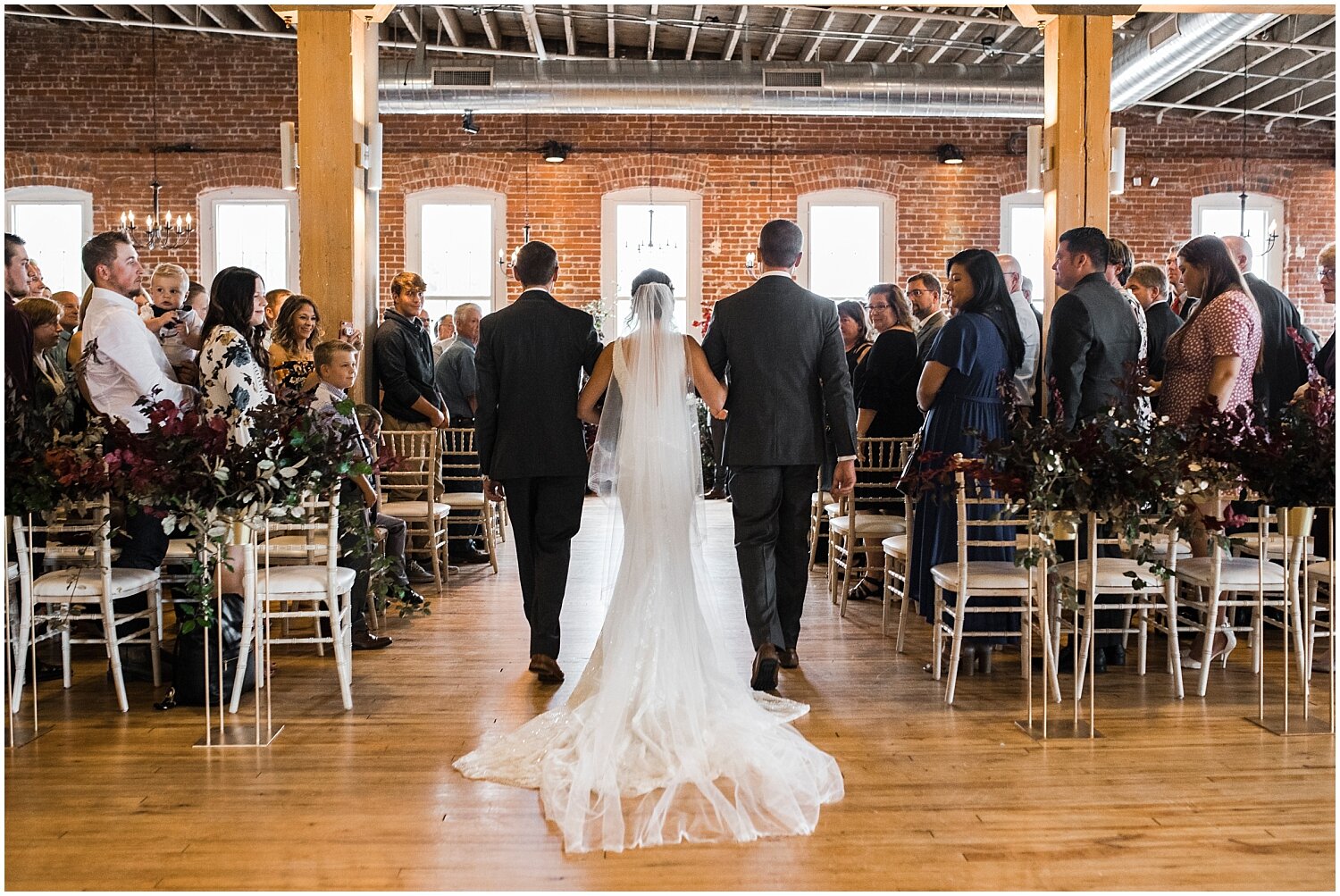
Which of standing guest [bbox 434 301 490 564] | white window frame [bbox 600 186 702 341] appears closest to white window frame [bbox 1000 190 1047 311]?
white window frame [bbox 600 186 702 341]

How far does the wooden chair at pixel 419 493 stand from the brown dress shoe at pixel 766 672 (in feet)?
9.12

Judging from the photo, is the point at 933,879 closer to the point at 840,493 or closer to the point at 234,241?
the point at 840,493

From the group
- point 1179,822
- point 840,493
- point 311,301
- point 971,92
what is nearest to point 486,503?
point 311,301

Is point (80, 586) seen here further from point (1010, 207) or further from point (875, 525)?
point (1010, 207)

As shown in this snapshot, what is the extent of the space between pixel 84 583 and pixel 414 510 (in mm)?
2625

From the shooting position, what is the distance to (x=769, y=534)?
4.82 metres

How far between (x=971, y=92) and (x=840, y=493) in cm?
766

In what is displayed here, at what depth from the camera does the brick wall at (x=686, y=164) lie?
12.7 m

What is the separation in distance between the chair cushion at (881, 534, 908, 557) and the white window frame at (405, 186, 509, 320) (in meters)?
8.36

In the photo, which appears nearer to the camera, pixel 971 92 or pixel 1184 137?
pixel 971 92

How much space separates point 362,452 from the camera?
16.0 ft

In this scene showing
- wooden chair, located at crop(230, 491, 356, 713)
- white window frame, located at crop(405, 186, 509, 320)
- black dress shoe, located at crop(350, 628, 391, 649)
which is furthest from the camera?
white window frame, located at crop(405, 186, 509, 320)

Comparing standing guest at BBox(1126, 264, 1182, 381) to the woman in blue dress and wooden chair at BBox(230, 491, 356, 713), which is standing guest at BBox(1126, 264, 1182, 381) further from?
wooden chair at BBox(230, 491, 356, 713)

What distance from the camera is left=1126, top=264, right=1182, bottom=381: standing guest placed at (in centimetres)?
579
